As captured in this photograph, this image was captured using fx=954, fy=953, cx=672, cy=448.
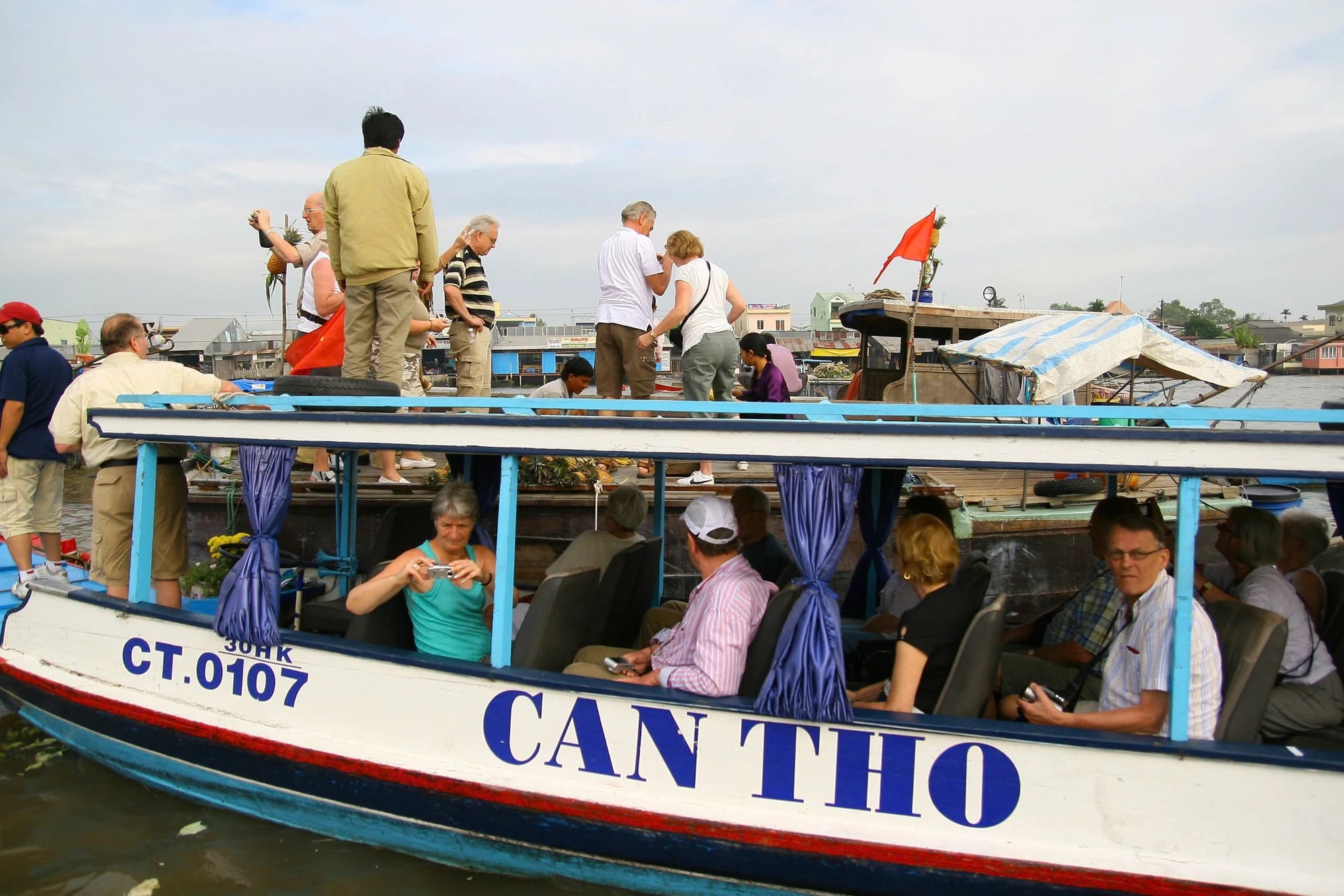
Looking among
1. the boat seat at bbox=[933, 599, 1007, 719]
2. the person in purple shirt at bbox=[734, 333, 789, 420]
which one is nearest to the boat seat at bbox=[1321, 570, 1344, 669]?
the boat seat at bbox=[933, 599, 1007, 719]

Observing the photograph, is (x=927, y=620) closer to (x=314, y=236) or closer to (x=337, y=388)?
(x=337, y=388)

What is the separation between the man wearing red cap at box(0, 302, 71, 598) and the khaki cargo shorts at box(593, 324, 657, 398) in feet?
11.3

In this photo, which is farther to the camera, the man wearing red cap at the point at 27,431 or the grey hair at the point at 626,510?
the man wearing red cap at the point at 27,431

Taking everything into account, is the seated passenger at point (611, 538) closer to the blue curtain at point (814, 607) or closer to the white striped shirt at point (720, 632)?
the white striped shirt at point (720, 632)

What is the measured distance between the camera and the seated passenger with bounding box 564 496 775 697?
12.4ft

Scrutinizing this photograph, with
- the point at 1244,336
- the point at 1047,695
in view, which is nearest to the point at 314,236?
the point at 1047,695

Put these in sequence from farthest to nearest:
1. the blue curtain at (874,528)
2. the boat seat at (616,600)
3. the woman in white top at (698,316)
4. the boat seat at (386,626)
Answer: the woman in white top at (698,316)
the blue curtain at (874,528)
the boat seat at (616,600)
the boat seat at (386,626)

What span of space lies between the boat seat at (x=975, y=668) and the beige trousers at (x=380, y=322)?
12.8ft

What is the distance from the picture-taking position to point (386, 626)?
180 inches

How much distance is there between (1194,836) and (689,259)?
4712 millimetres

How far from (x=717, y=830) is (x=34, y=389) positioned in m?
4.98

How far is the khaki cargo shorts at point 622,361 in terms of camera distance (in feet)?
22.5

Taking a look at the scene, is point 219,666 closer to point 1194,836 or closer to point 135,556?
point 135,556

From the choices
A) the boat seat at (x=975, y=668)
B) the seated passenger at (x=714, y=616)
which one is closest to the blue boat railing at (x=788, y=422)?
the seated passenger at (x=714, y=616)
